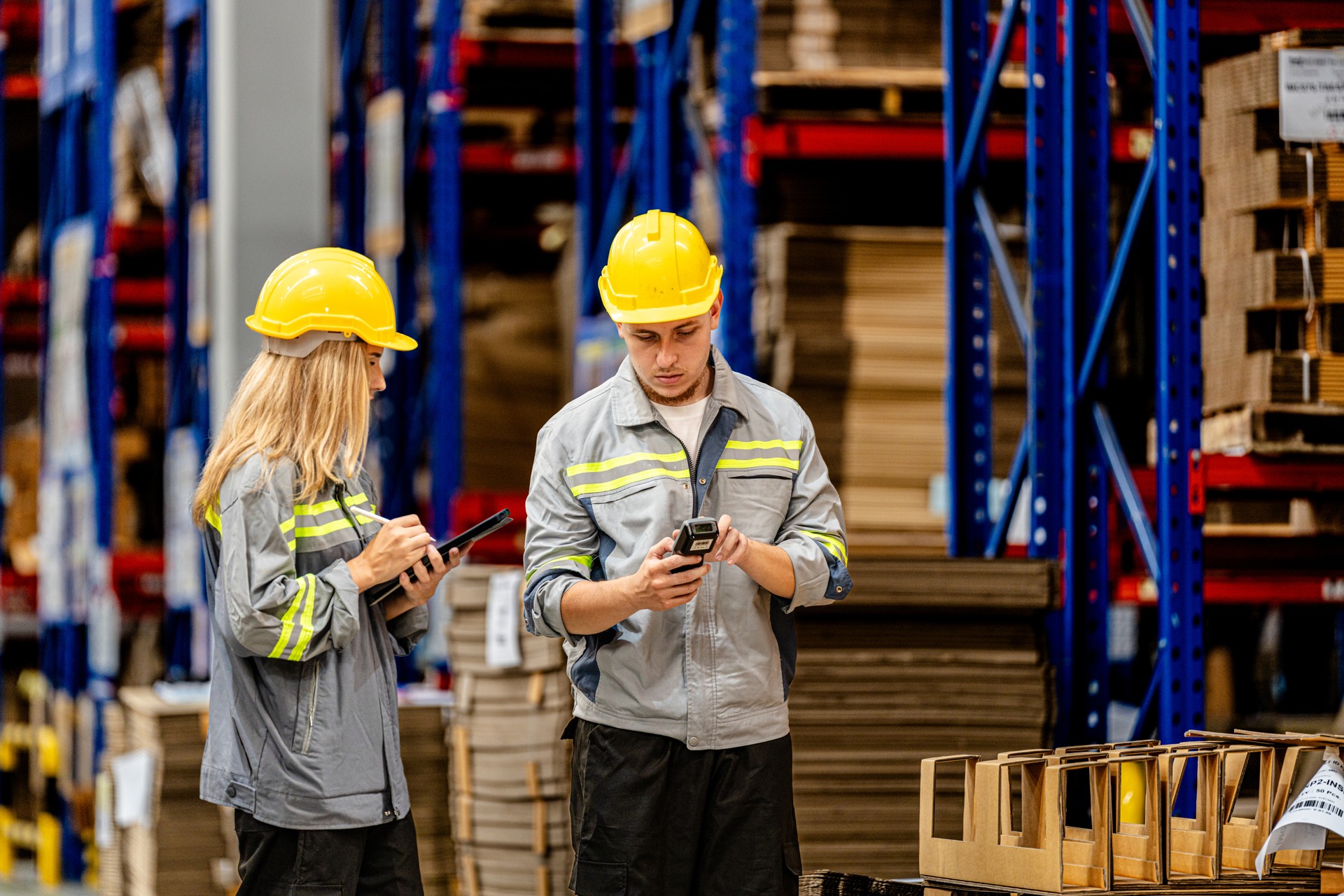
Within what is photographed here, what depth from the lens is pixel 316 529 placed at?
4.00 meters

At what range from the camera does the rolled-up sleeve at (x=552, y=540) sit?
3.66m

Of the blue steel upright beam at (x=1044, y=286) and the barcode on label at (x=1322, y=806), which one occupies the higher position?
the blue steel upright beam at (x=1044, y=286)

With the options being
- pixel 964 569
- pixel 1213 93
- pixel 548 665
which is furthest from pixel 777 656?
pixel 1213 93

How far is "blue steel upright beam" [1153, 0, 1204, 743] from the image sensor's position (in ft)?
15.3

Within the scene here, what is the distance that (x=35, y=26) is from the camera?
13594mm

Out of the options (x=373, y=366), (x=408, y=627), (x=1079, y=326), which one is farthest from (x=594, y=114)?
(x=408, y=627)

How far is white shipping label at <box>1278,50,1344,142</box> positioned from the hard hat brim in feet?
7.47

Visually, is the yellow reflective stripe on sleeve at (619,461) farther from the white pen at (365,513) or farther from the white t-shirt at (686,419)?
the white pen at (365,513)

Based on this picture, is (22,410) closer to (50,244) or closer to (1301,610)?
(50,244)

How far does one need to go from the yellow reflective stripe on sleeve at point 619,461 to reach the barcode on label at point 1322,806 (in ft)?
4.89

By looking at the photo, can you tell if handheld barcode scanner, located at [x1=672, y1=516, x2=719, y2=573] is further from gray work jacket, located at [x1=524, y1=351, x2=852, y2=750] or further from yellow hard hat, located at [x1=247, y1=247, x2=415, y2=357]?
yellow hard hat, located at [x1=247, y1=247, x2=415, y2=357]

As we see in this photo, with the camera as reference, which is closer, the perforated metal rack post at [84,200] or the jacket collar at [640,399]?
the jacket collar at [640,399]

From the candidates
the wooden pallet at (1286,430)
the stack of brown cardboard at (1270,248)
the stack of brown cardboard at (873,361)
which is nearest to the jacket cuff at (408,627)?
the wooden pallet at (1286,430)

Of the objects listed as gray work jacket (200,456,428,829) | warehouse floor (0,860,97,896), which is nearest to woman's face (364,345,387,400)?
gray work jacket (200,456,428,829)
